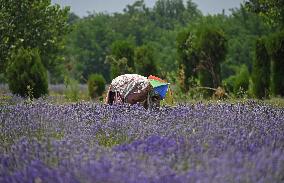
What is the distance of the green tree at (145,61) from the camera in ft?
56.0

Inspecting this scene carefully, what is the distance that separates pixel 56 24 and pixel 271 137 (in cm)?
1682

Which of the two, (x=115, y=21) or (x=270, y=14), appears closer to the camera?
(x=270, y=14)

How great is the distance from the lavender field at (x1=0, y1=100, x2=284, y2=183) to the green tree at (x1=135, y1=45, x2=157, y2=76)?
1069 cm

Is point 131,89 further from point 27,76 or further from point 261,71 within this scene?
point 261,71

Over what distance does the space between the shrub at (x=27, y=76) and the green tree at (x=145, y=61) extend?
3769 mm

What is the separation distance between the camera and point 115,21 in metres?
47.1

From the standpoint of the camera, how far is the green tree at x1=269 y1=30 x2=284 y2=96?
13.6 meters

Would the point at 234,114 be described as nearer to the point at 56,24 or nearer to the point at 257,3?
the point at 257,3

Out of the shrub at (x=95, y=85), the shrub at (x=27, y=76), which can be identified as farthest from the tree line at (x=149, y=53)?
the shrub at (x=95, y=85)

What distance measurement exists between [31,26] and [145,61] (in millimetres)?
4533

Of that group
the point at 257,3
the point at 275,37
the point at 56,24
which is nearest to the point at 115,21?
the point at 56,24

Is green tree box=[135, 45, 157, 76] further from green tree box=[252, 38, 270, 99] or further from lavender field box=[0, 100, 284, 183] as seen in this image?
lavender field box=[0, 100, 284, 183]

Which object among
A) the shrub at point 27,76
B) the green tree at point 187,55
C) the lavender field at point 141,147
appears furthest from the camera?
the green tree at point 187,55

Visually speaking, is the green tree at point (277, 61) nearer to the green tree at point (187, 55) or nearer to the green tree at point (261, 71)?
the green tree at point (261, 71)
